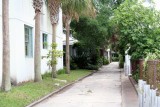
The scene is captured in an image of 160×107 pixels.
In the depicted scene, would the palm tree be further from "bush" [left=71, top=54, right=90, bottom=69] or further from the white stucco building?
"bush" [left=71, top=54, right=90, bottom=69]

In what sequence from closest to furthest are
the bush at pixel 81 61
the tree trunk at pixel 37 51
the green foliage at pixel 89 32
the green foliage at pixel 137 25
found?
1. the tree trunk at pixel 37 51
2. the green foliage at pixel 137 25
3. the green foliage at pixel 89 32
4. the bush at pixel 81 61

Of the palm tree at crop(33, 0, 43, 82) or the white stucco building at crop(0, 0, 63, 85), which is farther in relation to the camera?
the palm tree at crop(33, 0, 43, 82)

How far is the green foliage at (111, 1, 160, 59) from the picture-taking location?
67.1ft

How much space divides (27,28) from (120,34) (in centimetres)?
574

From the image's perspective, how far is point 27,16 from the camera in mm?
21453

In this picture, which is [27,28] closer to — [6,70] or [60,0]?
[60,0]

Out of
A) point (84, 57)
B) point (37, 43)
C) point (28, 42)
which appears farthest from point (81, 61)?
point (37, 43)

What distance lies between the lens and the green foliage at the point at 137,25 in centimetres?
2045

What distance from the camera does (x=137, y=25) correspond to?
830 inches

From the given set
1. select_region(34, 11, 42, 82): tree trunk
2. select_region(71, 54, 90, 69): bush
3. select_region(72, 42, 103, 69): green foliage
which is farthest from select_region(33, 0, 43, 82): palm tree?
select_region(71, 54, 90, 69): bush

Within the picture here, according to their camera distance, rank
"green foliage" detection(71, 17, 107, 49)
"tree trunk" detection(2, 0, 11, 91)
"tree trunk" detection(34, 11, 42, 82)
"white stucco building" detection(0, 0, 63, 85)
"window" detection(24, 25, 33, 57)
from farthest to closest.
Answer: "green foliage" detection(71, 17, 107, 49), "window" detection(24, 25, 33, 57), "tree trunk" detection(34, 11, 42, 82), "white stucco building" detection(0, 0, 63, 85), "tree trunk" detection(2, 0, 11, 91)

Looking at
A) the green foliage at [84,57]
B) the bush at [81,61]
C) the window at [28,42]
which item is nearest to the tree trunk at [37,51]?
the window at [28,42]

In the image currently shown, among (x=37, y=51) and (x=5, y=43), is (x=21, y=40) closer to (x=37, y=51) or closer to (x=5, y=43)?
(x=37, y=51)

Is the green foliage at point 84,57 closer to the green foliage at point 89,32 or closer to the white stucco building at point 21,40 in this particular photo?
the green foliage at point 89,32
